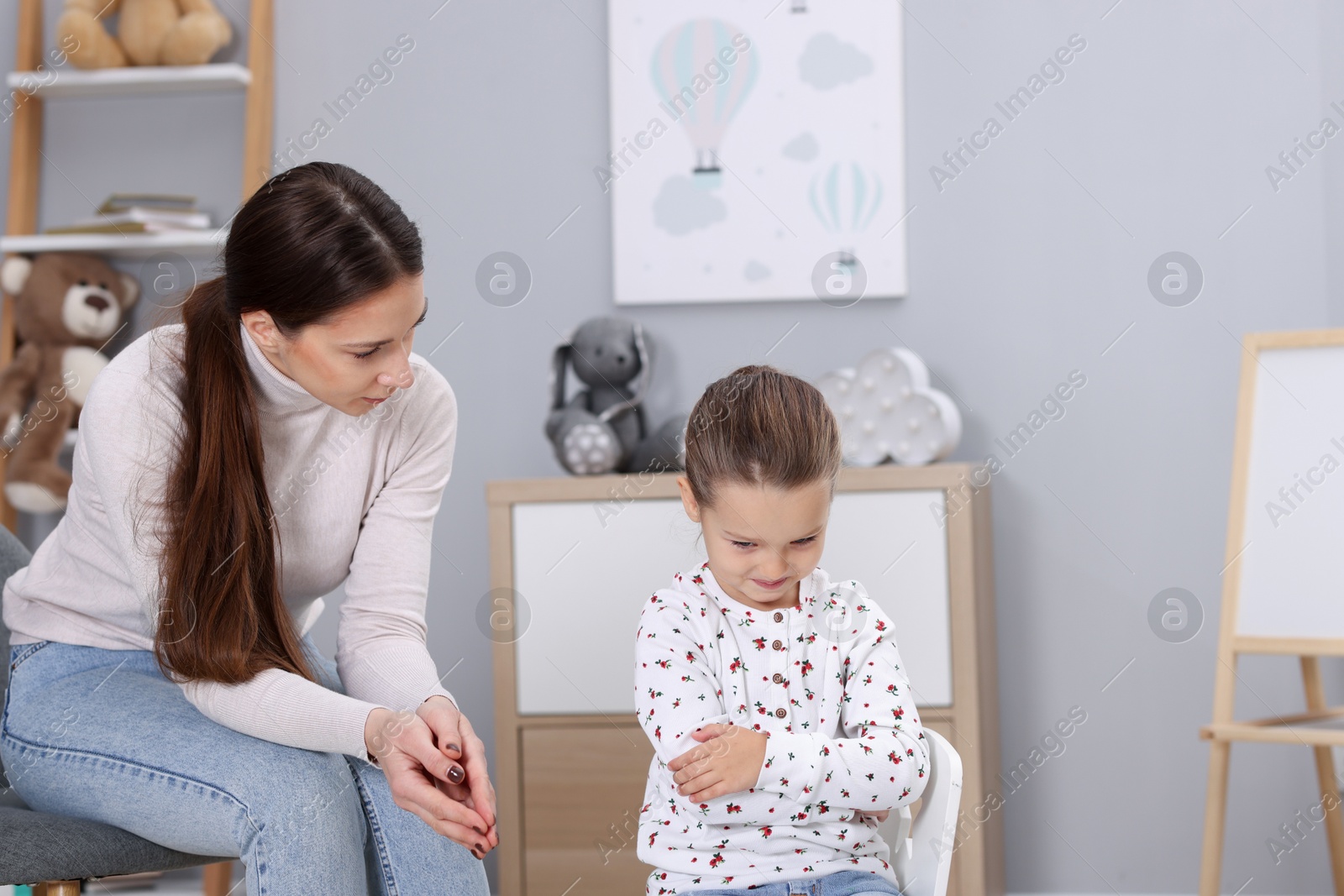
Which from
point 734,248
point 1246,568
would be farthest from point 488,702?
point 1246,568

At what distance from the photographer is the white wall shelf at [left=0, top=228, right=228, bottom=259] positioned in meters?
2.16

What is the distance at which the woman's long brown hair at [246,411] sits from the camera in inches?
42.4

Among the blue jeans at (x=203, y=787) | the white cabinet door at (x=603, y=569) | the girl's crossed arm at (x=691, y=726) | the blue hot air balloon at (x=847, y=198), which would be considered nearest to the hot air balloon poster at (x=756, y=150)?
the blue hot air balloon at (x=847, y=198)

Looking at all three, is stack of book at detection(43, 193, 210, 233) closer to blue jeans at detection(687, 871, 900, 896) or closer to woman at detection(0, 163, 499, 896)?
woman at detection(0, 163, 499, 896)

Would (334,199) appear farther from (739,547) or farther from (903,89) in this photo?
(903,89)

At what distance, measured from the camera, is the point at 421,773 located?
1.03m

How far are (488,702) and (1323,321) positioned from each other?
63.7 inches

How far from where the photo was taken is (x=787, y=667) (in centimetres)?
112

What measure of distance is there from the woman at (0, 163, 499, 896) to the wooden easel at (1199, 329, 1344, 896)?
1.12m

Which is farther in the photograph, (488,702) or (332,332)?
(488,702)

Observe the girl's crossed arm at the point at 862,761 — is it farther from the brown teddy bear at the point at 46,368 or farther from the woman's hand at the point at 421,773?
the brown teddy bear at the point at 46,368

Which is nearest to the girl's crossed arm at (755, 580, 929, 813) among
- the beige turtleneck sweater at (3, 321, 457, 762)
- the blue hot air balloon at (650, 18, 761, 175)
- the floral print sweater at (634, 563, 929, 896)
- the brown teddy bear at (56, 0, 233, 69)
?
the floral print sweater at (634, 563, 929, 896)

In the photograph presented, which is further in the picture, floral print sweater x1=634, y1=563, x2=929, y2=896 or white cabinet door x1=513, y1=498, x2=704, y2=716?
white cabinet door x1=513, y1=498, x2=704, y2=716

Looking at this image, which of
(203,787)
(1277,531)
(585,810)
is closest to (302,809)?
(203,787)
